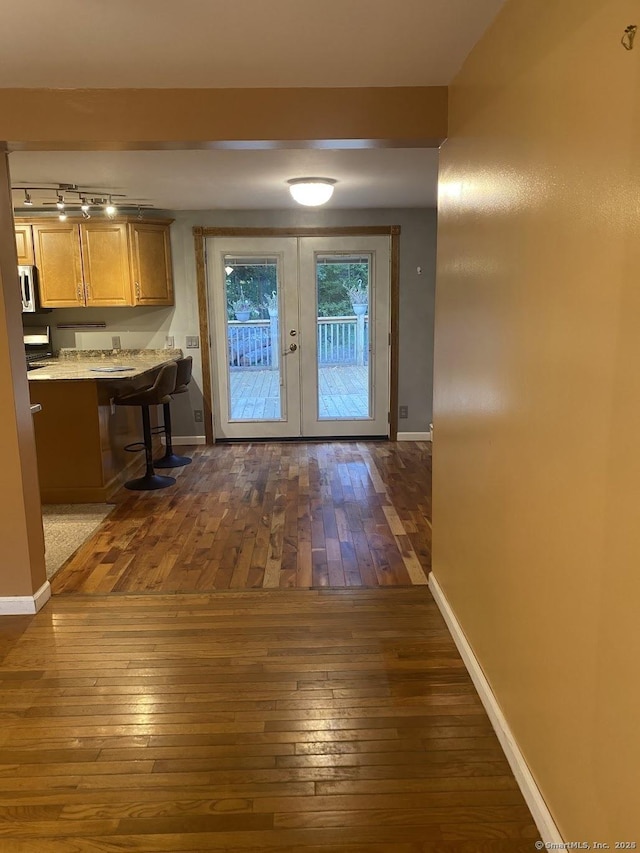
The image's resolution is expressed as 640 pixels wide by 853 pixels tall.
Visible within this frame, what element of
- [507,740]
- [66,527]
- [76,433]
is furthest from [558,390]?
[76,433]

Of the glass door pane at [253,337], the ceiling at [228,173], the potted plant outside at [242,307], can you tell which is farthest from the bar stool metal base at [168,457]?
the ceiling at [228,173]

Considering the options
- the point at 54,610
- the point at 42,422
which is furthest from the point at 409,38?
the point at 42,422

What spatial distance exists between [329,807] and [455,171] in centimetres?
229

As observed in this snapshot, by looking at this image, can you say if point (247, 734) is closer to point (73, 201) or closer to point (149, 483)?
point (149, 483)

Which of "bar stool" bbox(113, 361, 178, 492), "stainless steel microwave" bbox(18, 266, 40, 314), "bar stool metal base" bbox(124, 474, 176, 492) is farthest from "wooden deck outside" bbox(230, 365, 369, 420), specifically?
"stainless steel microwave" bbox(18, 266, 40, 314)

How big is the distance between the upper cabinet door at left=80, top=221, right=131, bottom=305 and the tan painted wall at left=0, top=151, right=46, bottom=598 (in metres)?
2.95

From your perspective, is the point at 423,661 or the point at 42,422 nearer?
the point at 423,661

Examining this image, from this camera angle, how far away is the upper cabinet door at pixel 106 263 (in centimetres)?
561

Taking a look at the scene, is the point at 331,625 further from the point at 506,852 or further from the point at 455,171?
the point at 455,171

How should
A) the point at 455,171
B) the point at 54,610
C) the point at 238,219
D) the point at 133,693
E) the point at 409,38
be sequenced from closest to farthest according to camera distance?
the point at 409,38, the point at 133,693, the point at 455,171, the point at 54,610, the point at 238,219

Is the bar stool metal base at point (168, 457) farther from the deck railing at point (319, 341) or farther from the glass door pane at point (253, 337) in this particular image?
the deck railing at point (319, 341)

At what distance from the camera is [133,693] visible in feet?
7.55

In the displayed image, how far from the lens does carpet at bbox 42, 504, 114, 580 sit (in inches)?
141

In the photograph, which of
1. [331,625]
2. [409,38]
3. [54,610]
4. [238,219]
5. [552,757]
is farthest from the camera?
[238,219]
